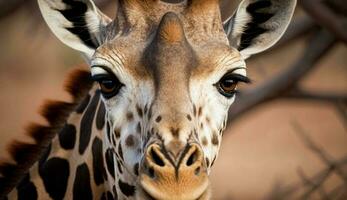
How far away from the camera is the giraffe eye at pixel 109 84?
5.74 m

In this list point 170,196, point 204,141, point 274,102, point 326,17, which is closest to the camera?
point 170,196

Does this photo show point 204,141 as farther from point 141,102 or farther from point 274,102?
point 274,102

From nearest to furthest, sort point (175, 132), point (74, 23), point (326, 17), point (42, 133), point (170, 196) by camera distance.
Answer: point (170, 196) < point (175, 132) < point (74, 23) < point (42, 133) < point (326, 17)

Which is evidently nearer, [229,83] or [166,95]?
[166,95]

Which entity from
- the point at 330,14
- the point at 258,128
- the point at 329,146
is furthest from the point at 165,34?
the point at 258,128

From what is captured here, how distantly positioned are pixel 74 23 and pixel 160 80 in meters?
1.06

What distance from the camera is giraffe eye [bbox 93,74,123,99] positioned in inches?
226

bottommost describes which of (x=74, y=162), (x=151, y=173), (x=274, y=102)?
(x=274, y=102)

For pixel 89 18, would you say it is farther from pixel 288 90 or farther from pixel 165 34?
pixel 288 90

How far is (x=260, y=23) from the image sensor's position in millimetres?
6457

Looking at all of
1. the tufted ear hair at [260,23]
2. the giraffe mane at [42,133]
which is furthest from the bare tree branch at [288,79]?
the giraffe mane at [42,133]

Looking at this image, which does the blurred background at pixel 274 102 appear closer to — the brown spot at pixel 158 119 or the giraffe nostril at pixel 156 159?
the brown spot at pixel 158 119

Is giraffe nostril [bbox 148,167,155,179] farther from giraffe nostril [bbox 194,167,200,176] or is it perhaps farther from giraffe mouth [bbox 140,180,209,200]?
giraffe nostril [bbox 194,167,200,176]

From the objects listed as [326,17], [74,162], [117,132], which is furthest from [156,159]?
[326,17]
